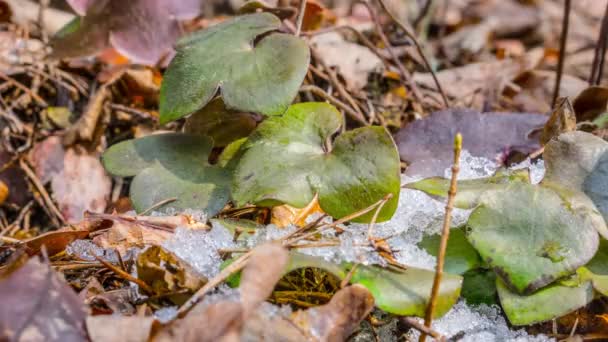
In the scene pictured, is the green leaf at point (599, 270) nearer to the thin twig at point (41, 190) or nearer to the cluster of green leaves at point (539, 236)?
the cluster of green leaves at point (539, 236)

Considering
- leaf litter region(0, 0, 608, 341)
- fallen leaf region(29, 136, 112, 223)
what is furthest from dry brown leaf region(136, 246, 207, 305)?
fallen leaf region(29, 136, 112, 223)

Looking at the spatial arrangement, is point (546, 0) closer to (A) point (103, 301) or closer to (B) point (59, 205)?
(B) point (59, 205)

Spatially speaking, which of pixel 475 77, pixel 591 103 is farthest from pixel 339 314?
pixel 475 77

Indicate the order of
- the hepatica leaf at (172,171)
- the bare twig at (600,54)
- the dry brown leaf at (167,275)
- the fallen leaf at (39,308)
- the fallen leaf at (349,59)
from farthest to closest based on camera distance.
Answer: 1. the fallen leaf at (349,59)
2. the bare twig at (600,54)
3. the hepatica leaf at (172,171)
4. the dry brown leaf at (167,275)
5. the fallen leaf at (39,308)

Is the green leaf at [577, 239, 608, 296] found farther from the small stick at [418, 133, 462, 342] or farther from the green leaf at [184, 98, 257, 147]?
the green leaf at [184, 98, 257, 147]

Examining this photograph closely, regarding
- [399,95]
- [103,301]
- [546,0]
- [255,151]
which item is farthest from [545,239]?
[546,0]

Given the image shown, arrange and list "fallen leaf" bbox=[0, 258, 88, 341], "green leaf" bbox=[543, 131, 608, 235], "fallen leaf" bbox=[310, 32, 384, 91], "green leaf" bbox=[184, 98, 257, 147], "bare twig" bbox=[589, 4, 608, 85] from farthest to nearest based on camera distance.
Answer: "fallen leaf" bbox=[310, 32, 384, 91] → "bare twig" bbox=[589, 4, 608, 85] → "green leaf" bbox=[184, 98, 257, 147] → "green leaf" bbox=[543, 131, 608, 235] → "fallen leaf" bbox=[0, 258, 88, 341]

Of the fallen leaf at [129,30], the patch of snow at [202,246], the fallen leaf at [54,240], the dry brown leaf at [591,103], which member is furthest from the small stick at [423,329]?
the fallen leaf at [129,30]
